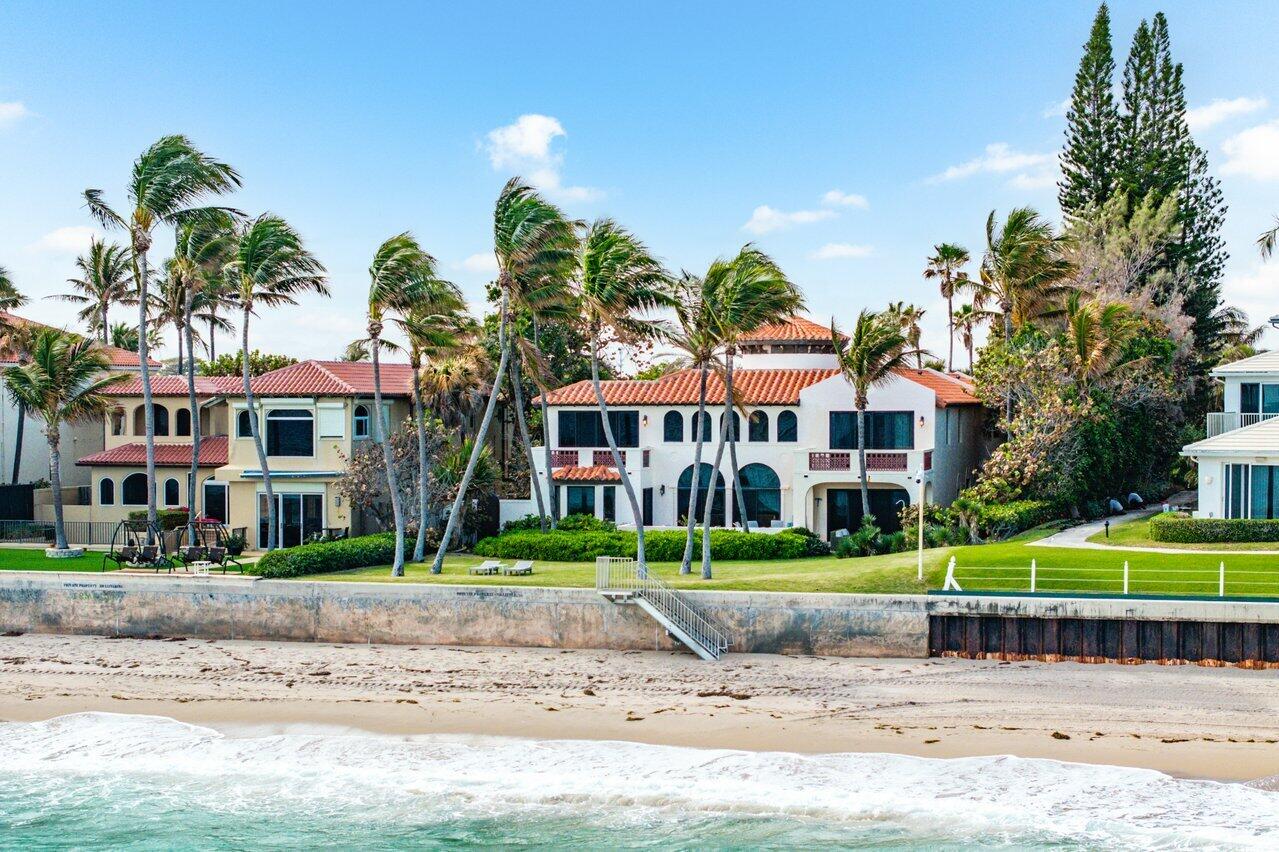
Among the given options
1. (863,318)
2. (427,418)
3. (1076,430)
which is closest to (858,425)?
(863,318)

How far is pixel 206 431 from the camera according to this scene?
1747 inches

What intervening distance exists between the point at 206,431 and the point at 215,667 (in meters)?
18.3

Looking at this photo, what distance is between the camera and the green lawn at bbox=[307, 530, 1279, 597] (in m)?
28.1

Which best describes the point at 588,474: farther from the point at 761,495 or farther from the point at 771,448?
the point at 771,448

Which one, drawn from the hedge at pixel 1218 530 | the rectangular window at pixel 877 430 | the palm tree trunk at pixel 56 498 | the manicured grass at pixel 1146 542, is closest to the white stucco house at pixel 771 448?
the rectangular window at pixel 877 430

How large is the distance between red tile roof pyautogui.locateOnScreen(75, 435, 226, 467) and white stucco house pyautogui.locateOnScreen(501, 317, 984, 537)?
424 inches

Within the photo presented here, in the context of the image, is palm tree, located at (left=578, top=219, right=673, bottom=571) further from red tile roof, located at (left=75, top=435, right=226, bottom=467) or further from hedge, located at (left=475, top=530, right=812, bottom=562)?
red tile roof, located at (left=75, top=435, right=226, bottom=467)

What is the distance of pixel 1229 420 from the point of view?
128ft

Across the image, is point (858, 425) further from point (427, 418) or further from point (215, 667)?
point (215, 667)

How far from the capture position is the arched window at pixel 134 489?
4250cm

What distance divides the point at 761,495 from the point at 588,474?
589cm

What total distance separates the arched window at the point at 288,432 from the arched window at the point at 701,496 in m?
12.5

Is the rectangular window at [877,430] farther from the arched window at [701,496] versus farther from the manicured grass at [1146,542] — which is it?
the manicured grass at [1146,542]

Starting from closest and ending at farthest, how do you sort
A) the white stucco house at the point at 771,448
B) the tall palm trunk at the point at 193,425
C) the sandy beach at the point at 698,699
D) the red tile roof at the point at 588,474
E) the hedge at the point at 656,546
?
the sandy beach at the point at 698,699 → the hedge at the point at 656,546 → the white stucco house at the point at 771,448 → the tall palm trunk at the point at 193,425 → the red tile roof at the point at 588,474
